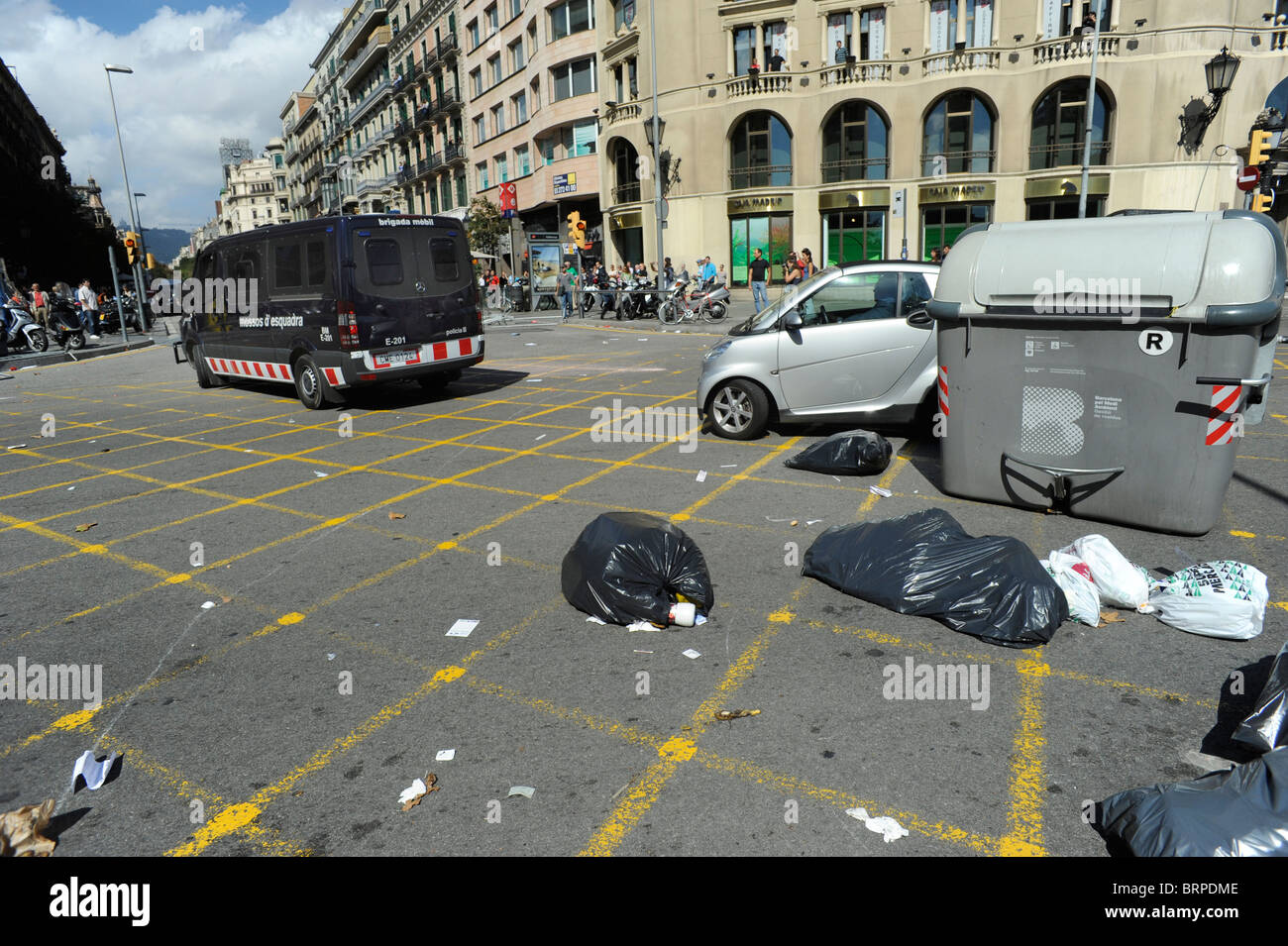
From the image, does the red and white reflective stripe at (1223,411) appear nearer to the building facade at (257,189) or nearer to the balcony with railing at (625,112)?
the balcony with railing at (625,112)

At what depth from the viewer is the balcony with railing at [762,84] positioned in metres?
31.8

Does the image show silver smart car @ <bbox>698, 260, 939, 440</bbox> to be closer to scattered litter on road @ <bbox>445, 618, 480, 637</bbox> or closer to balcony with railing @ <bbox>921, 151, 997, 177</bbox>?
scattered litter on road @ <bbox>445, 618, 480, 637</bbox>

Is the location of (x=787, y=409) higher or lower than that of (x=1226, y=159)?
lower

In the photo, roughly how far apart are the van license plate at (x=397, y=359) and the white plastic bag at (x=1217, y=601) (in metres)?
9.24

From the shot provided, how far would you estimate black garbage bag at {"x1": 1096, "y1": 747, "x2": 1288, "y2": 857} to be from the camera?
226cm

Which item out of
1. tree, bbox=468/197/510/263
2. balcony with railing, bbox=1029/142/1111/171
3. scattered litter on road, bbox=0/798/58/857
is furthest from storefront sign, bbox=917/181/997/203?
scattered litter on road, bbox=0/798/58/857

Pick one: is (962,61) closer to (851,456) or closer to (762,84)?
(762,84)

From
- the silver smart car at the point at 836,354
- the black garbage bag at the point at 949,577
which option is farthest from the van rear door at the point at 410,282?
the black garbage bag at the point at 949,577

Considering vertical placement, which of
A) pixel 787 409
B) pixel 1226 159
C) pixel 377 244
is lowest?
pixel 787 409

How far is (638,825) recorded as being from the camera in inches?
108

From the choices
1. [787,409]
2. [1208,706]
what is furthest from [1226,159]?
[1208,706]

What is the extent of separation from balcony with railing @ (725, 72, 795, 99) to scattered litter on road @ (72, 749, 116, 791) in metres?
33.7
